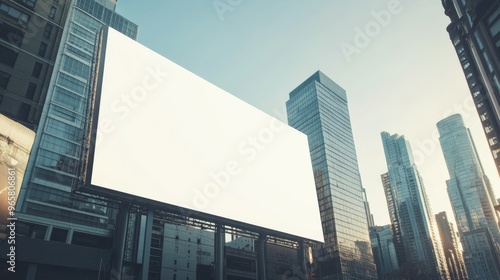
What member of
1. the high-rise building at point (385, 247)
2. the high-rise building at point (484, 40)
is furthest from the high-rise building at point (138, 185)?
the high-rise building at point (385, 247)

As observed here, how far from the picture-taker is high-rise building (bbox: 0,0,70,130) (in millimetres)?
25734

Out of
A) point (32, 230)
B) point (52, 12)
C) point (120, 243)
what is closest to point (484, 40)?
point (120, 243)

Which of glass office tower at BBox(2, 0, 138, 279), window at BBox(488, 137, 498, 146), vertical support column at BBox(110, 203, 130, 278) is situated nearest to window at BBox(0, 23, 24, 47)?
glass office tower at BBox(2, 0, 138, 279)

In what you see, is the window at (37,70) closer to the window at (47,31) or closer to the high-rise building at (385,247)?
the window at (47,31)

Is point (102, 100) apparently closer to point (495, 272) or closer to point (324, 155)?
point (324, 155)

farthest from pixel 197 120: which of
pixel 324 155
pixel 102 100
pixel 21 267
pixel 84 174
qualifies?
pixel 324 155

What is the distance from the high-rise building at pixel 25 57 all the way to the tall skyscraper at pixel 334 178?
71.8 metres

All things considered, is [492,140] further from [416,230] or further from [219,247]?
[416,230]

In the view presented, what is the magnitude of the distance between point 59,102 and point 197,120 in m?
33.0

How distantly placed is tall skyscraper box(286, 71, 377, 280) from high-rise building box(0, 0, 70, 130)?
236 ft

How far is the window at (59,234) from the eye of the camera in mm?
44500

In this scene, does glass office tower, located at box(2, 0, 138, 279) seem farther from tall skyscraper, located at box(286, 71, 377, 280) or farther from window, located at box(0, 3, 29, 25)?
tall skyscraper, located at box(286, 71, 377, 280)

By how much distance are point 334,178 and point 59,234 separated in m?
65.7

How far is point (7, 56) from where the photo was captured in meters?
26.6
